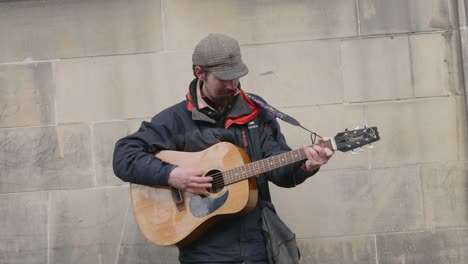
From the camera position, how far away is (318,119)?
5.15 metres

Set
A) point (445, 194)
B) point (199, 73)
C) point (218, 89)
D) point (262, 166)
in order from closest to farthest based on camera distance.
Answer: point (262, 166) < point (218, 89) < point (199, 73) < point (445, 194)

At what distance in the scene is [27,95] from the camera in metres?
A: 5.23

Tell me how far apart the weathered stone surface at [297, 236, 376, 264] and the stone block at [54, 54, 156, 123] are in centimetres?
153

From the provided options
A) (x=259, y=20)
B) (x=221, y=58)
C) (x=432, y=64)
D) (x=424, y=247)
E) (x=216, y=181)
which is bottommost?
(x=424, y=247)

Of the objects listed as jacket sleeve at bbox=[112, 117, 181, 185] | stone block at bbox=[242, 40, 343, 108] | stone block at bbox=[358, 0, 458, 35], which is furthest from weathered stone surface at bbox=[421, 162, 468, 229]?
jacket sleeve at bbox=[112, 117, 181, 185]

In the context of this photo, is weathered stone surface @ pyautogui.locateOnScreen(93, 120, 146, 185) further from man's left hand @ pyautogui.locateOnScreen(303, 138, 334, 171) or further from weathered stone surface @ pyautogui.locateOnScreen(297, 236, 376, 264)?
man's left hand @ pyautogui.locateOnScreen(303, 138, 334, 171)

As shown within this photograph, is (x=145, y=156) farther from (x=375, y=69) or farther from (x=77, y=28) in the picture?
(x=375, y=69)

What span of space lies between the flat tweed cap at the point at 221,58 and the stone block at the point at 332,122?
1.46 metres

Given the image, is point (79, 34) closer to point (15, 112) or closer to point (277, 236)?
point (15, 112)

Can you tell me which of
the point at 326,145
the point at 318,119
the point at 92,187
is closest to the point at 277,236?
the point at 326,145

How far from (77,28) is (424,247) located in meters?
3.00

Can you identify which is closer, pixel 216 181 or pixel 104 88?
pixel 216 181

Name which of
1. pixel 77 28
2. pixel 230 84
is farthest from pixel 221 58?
pixel 77 28

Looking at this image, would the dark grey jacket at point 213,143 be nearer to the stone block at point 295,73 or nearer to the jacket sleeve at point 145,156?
the jacket sleeve at point 145,156
